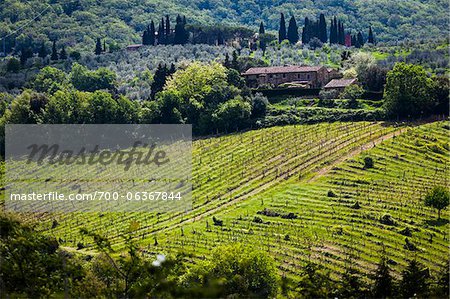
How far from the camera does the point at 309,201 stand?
76750 millimetres

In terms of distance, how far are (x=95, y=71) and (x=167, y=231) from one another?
73.7 m

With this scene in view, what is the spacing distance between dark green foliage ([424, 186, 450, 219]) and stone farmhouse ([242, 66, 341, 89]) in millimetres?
47912

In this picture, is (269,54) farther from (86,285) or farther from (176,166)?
(86,285)

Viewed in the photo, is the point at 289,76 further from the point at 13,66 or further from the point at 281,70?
the point at 13,66

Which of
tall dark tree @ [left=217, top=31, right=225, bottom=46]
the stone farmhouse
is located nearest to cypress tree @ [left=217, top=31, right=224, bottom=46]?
tall dark tree @ [left=217, top=31, right=225, bottom=46]

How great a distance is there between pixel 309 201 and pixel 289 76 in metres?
47.1

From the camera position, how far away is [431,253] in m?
66.0

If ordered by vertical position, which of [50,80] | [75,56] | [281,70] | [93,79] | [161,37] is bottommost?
[50,80]

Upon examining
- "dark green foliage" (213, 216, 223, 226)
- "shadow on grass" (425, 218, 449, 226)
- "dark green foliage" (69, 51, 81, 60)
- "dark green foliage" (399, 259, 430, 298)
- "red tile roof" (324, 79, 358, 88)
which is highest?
"dark green foliage" (69, 51, 81, 60)

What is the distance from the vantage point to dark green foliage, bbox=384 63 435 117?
9731cm

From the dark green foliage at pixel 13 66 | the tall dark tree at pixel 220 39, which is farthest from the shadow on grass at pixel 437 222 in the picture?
the dark green foliage at pixel 13 66

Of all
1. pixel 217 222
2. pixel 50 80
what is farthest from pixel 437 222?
pixel 50 80

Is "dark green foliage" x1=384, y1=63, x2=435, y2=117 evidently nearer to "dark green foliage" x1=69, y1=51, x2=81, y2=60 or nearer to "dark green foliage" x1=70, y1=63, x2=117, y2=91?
"dark green foliage" x1=70, y1=63, x2=117, y2=91

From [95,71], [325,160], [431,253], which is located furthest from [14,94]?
[431,253]
